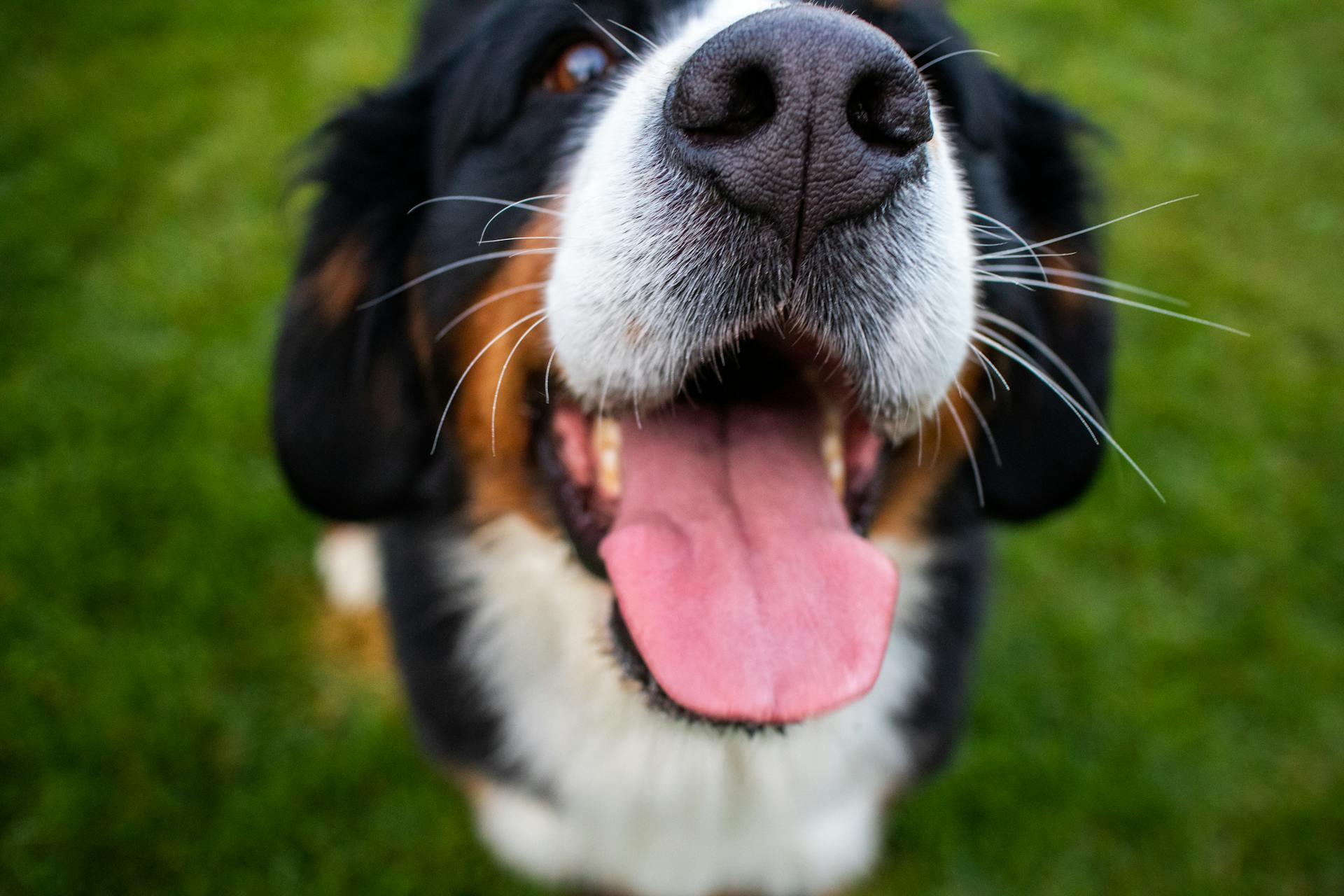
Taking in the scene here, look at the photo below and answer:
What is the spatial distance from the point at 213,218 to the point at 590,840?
3397 mm

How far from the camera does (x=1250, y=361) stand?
4016 millimetres

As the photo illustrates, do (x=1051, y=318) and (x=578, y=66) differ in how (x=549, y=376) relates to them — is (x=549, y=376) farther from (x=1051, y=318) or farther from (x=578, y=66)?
(x=1051, y=318)

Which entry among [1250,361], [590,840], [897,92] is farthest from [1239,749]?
[897,92]

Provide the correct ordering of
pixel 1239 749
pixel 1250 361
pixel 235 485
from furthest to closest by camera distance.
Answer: pixel 1250 361 < pixel 235 485 < pixel 1239 749

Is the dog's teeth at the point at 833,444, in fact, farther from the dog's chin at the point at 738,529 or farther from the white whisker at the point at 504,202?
the white whisker at the point at 504,202

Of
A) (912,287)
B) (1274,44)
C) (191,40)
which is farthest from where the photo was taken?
(1274,44)

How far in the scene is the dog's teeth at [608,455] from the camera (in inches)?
61.9

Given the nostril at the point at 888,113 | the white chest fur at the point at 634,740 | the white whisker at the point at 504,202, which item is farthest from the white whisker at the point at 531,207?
the white chest fur at the point at 634,740

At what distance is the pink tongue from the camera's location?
1332mm

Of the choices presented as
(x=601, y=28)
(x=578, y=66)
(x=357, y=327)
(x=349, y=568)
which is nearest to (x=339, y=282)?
(x=357, y=327)

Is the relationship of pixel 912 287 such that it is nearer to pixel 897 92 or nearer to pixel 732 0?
pixel 897 92

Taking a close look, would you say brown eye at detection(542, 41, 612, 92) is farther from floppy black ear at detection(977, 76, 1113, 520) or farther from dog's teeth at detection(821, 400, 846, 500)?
floppy black ear at detection(977, 76, 1113, 520)

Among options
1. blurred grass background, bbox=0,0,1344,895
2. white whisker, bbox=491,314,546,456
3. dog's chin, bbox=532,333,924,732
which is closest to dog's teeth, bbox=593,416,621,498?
dog's chin, bbox=532,333,924,732

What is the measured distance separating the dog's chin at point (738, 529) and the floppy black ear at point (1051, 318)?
0.47 m
